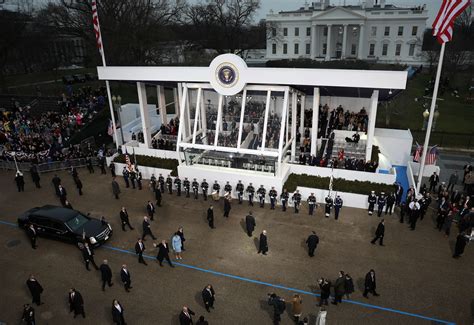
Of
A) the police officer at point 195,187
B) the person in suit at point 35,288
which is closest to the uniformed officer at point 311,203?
the police officer at point 195,187

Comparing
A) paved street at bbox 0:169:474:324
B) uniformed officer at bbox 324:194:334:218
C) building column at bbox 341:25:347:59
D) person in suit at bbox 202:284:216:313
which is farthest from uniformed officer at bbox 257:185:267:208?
building column at bbox 341:25:347:59

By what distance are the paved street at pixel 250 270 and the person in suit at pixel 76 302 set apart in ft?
0.91

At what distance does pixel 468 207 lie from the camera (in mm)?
14273

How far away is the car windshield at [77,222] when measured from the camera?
1340cm

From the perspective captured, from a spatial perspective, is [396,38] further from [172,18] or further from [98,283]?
[98,283]

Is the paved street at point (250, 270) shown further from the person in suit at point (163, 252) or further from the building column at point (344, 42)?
the building column at point (344, 42)

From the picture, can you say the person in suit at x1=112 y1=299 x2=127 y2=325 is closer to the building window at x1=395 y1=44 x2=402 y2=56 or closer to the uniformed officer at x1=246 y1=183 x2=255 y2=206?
the uniformed officer at x1=246 y1=183 x2=255 y2=206

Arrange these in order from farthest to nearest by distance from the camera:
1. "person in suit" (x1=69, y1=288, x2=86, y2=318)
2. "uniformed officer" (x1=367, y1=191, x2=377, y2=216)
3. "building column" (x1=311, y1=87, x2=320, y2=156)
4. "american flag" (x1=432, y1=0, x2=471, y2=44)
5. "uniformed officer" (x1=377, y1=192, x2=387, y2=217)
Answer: "building column" (x1=311, y1=87, x2=320, y2=156) < "uniformed officer" (x1=367, y1=191, x2=377, y2=216) < "uniformed officer" (x1=377, y1=192, x2=387, y2=217) < "american flag" (x1=432, y1=0, x2=471, y2=44) < "person in suit" (x1=69, y1=288, x2=86, y2=318)

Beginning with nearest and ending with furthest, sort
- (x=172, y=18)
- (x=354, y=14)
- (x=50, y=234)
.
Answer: (x=50, y=234) → (x=172, y=18) → (x=354, y=14)

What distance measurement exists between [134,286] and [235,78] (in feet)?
36.3

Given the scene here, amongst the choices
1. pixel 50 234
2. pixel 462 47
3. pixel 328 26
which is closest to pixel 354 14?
pixel 328 26

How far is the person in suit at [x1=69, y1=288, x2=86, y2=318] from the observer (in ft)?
31.8

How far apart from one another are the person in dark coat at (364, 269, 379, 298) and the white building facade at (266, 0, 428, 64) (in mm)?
63087

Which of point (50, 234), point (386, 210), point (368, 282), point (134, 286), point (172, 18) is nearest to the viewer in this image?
point (368, 282)
